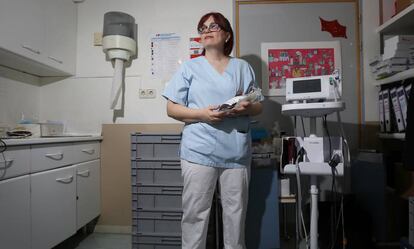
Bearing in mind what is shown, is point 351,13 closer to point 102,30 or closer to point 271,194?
point 271,194

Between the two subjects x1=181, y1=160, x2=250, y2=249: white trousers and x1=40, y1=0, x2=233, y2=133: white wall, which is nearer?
x1=181, y1=160, x2=250, y2=249: white trousers

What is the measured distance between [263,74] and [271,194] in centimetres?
95

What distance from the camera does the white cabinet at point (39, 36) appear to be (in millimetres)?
1458

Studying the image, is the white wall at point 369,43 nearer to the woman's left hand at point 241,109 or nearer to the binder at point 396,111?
the binder at point 396,111

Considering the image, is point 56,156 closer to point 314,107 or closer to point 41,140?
point 41,140

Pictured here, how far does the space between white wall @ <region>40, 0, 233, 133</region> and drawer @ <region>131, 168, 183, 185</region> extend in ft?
1.72

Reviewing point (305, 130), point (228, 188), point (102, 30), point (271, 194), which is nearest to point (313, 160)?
point (271, 194)

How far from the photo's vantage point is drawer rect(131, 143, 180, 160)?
1.65 m

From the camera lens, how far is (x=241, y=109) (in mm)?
1158

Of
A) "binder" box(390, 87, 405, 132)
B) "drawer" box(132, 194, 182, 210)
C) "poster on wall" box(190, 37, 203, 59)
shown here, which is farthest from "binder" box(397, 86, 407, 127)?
"drawer" box(132, 194, 182, 210)

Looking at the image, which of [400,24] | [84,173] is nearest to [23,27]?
[84,173]

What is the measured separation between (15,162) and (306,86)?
1.49 m

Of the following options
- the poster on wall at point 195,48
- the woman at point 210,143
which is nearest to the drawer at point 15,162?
the woman at point 210,143

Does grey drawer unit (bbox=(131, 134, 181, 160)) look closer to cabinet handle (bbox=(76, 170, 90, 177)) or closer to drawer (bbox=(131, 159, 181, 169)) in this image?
drawer (bbox=(131, 159, 181, 169))
